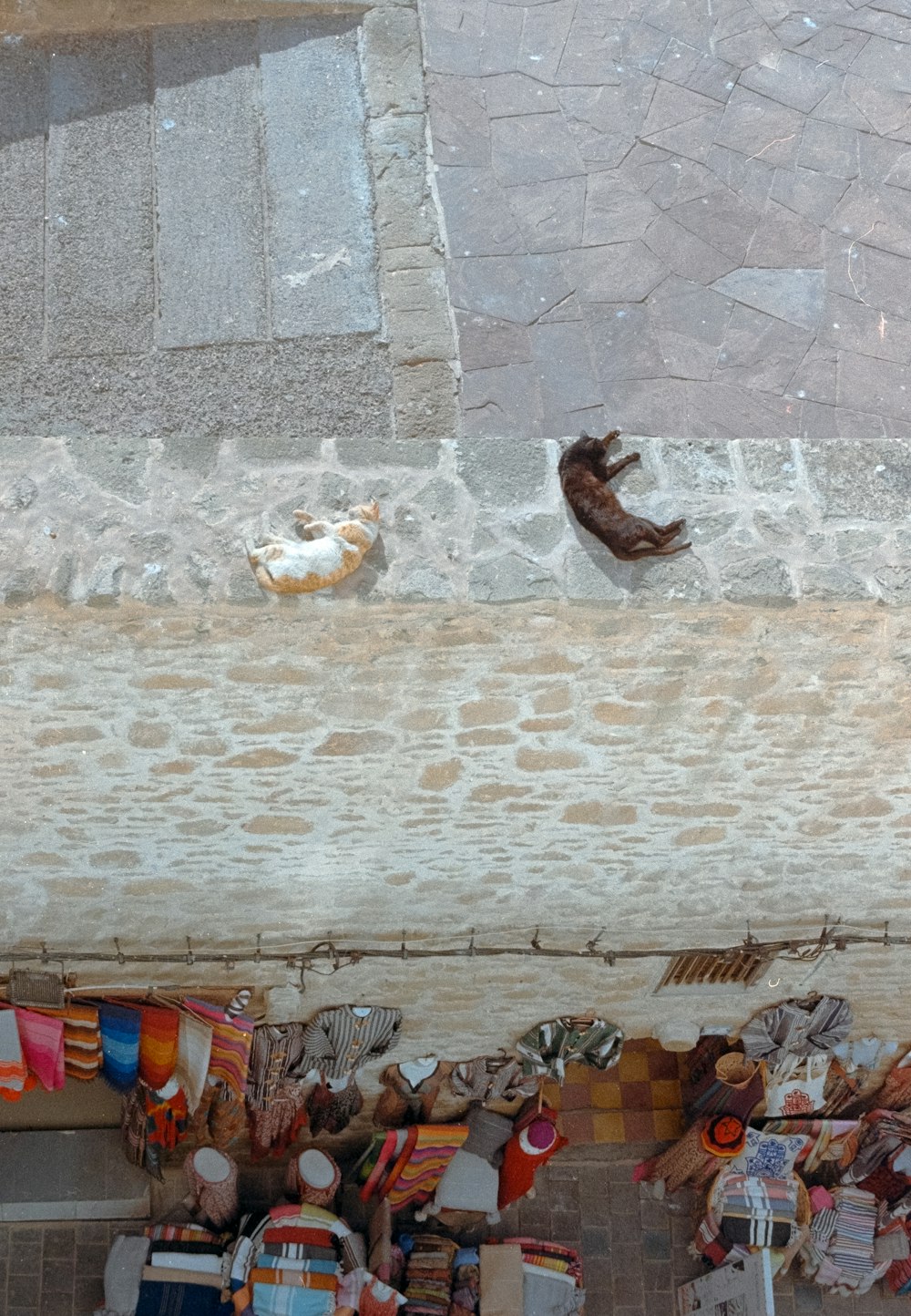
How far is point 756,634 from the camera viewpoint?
14.2 feet

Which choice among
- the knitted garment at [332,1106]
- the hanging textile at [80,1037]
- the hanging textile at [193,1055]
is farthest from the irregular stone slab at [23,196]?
the knitted garment at [332,1106]

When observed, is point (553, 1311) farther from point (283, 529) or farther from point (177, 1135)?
point (283, 529)

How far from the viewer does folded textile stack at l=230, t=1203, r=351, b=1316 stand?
6.73m

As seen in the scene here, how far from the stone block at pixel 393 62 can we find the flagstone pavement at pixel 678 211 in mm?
A: 88

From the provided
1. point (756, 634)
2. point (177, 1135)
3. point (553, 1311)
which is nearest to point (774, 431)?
point (756, 634)

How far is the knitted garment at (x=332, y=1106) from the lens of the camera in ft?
23.1

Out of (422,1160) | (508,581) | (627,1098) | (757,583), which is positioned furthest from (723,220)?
(627,1098)

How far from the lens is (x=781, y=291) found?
5.18 metres

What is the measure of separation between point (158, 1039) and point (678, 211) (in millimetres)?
4372

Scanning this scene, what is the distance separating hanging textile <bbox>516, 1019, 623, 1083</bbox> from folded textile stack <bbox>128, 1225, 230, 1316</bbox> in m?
1.96

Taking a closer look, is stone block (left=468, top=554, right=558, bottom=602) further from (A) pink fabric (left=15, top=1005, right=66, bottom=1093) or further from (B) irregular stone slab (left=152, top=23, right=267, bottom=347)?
(A) pink fabric (left=15, top=1005, right=66, bottom=1093)

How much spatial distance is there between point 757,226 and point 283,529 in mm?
2497

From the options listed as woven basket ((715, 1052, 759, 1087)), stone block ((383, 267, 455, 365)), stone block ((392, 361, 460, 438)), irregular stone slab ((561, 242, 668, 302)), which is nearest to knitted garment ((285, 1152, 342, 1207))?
woven basket ((715, 1052, 759, 1087))

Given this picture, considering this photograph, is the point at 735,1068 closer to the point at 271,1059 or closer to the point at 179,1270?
the point at 271,1059
